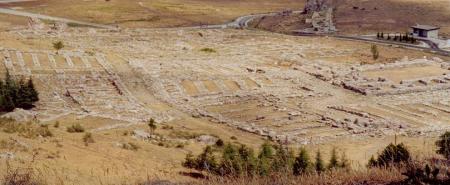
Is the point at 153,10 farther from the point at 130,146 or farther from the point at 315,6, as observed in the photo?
the point at 130,146

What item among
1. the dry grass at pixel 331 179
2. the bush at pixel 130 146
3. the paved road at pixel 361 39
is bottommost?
the paved road at pixel 361 39

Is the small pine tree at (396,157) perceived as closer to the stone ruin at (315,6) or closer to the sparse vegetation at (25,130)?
the sparse vegetation at (25,130)

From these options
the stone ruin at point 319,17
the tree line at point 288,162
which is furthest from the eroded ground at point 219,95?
the stone ruin at point 319,17

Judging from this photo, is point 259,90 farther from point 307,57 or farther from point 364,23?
point 364,23

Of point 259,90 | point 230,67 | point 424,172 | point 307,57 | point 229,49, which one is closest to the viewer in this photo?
point 424,172

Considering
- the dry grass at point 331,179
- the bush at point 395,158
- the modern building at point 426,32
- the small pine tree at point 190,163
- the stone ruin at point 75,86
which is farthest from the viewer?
the modern building at point 426,32

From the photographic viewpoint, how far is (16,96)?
39938 millimetres

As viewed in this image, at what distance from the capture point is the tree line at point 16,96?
3854 centimetres

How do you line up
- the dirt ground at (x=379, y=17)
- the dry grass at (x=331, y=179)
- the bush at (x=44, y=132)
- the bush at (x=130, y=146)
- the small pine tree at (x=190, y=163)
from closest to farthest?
the dry grass at (x=331, y=179)
the small pine tree at (x=190, y=163)
the bush at (x=44, y=132)
the bush at (x=130, y=146)
the dirt ground at (x=379, y=17)

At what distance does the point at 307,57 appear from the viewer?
69312mm

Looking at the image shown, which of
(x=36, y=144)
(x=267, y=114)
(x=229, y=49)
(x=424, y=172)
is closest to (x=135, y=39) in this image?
(x=229, y=49)

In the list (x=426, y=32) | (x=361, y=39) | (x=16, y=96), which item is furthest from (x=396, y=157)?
(x=426, y=32)

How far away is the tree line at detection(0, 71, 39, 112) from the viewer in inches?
1517

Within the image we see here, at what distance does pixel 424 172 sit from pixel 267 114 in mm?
33510
